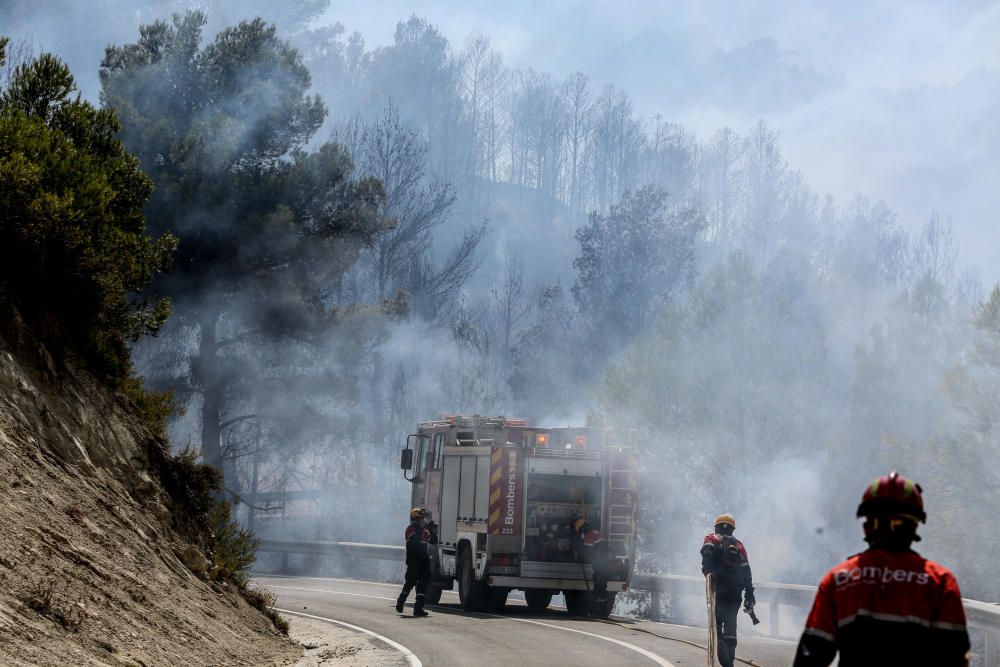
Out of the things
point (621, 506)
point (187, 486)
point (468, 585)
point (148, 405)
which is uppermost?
point (148, 405)

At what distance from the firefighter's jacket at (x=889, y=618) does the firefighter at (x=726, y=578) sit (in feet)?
23.1

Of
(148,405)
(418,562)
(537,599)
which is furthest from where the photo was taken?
(537,599)

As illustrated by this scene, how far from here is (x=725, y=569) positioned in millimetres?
11242

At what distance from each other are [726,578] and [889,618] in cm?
729

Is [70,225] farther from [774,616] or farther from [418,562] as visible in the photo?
[774,616]

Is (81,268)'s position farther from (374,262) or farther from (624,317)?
(624,317)

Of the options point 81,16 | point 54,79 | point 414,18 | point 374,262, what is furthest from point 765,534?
point 414,18

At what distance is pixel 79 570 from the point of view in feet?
30.5

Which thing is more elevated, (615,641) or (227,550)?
(227,550)

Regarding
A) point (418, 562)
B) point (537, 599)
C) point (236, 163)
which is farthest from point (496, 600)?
point (236, 163)

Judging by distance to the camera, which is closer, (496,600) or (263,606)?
(263,606)

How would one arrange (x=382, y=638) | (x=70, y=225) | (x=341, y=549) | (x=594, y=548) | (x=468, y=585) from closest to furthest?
1. (x=70, y=225)
2. (x=382, y=638)
3. (x=594, y=548)
4. (x=468, y=585)
5. (x=341, y=549)

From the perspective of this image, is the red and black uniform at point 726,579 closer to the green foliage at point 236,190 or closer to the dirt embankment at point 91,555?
the dirt embankment at point 91,555

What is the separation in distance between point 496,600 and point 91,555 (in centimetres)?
1023
